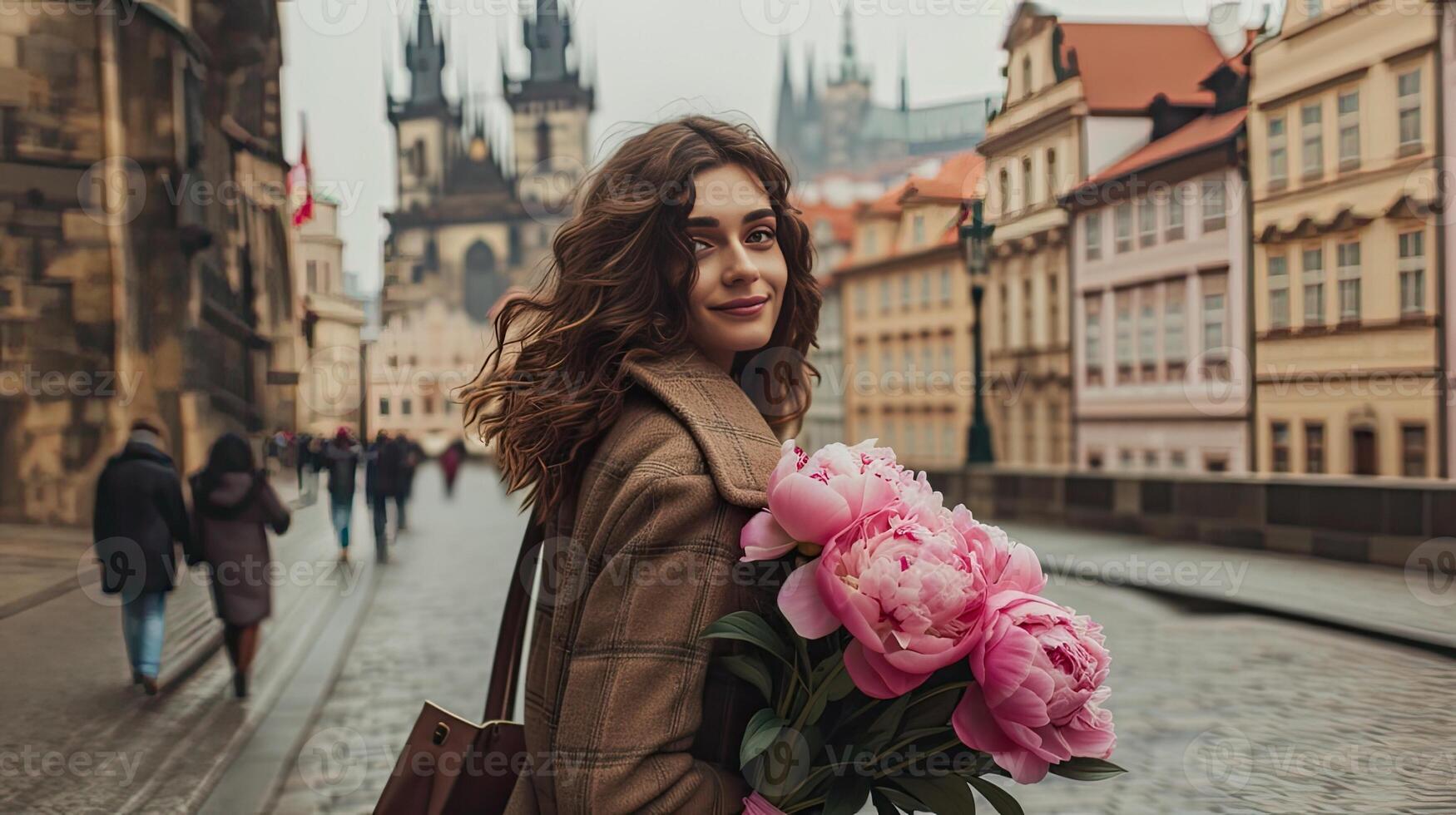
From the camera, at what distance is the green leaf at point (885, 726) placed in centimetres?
120

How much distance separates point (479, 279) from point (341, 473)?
497cm

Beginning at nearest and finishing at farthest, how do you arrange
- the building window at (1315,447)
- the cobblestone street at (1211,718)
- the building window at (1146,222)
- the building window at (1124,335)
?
the cobblestone street at (1211,718), the building window at (1315,447), the building window at (1146,222), the building window at (1124,335)

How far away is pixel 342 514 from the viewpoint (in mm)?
4652

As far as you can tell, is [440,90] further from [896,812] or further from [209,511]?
[896,812]

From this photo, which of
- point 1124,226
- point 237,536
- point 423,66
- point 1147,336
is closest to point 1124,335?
point 1147,336

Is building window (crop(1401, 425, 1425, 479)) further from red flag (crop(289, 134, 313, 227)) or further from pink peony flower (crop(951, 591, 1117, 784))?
red flag (crop(289, 134, 313, 227))

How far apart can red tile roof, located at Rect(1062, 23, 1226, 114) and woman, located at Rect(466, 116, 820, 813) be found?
3.20 metres

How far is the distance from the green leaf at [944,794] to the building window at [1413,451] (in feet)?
8.64

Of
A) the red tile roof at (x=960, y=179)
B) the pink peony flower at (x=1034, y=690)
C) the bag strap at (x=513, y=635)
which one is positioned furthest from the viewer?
the red tile roof at (x=960, y=179)

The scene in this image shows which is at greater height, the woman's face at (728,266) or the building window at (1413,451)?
the woman's face at (728,266)

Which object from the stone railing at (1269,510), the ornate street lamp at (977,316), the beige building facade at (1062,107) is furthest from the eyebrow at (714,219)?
the ornate street lamp at (977,316)

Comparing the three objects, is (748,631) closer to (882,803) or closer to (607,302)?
(882,803)

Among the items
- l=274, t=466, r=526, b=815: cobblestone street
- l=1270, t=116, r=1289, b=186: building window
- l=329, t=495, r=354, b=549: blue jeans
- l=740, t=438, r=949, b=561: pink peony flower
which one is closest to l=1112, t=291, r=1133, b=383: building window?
l=1270, t=116, r=1289, b=186: building window

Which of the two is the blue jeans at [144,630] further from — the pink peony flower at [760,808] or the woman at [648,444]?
the pink peony flower at [760,808]
